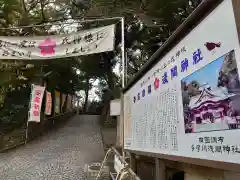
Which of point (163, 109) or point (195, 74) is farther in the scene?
point (163, 109)

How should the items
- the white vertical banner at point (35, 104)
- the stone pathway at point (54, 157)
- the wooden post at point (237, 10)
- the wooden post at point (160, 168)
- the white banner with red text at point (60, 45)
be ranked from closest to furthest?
the wooden post at point (237, 10), the wooden post at point (160, 168), the white banner with red text at point (60, 45), the stone pathway at point (54, 157), the white vertical banner at point (35, 104)

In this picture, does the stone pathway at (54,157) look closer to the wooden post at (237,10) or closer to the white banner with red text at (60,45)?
the white banner with red text at (60,45)

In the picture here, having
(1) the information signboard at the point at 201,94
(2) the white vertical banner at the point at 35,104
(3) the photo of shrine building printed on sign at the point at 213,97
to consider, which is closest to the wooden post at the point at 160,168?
(1) the information signboard at the point at 201,94

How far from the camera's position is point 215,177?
2453mm

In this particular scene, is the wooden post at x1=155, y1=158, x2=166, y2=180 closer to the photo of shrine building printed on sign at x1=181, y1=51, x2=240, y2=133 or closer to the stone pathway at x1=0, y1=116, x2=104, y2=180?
the photo of shrine building printed on sign at x1=181, y1=51, x2=240, y2=133

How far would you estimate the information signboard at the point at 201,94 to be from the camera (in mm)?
1700

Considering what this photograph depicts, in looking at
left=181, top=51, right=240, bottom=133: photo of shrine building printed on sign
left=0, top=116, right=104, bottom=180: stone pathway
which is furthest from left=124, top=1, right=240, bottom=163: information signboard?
left=0, top=116, right=104, bottom=180: stone pathway

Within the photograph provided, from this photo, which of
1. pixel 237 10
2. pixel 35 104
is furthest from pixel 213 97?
pixel 35 104

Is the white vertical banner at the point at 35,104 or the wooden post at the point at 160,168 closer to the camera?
the wooden post at the point at 160,168

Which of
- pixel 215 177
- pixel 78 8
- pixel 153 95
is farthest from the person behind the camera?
pixel 78 8

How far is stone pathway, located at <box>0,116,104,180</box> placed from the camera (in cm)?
771

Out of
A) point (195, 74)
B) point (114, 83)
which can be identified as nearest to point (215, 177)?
point (195, 74)

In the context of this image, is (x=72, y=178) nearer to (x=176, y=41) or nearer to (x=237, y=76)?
(x=176, y=41)

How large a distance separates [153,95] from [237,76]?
5.91ft
